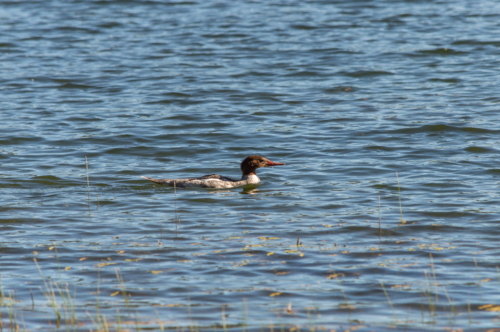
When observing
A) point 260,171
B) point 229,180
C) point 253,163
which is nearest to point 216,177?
point 229,180

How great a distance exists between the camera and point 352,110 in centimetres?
1745

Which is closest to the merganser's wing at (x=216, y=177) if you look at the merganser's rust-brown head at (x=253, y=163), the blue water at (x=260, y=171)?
the blue water at (x=260, y=171)

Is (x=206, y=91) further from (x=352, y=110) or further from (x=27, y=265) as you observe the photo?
(x=27, y=265)

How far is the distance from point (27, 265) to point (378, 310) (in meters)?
4.03

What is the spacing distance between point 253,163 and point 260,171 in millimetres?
1267

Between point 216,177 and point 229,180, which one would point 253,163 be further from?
point 216,177

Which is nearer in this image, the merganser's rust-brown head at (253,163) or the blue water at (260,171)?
the blue water at (260,171)

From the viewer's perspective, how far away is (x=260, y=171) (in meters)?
14.6

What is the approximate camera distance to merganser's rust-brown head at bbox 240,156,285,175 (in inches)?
523

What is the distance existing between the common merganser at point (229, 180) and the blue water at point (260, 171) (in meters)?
0.17

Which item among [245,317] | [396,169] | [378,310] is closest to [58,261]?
[245,317]

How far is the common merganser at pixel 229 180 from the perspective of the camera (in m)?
12.6

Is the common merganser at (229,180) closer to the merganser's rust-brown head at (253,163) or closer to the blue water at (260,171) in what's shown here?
the merganser's rust-brown head at (253,163)

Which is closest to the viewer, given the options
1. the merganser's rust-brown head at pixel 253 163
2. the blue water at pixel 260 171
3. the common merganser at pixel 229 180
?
the blue water at pixel 260 171
